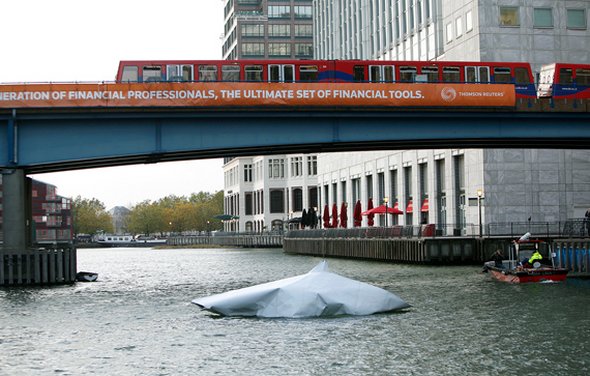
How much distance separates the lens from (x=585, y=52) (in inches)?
3460

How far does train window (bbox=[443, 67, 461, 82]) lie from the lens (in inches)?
2517

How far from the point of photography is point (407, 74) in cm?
6294

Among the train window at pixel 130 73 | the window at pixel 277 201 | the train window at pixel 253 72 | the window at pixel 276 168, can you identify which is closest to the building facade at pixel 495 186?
the train window at pixel 253 72

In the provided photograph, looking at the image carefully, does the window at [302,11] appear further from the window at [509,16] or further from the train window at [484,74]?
the train window at [484,74]

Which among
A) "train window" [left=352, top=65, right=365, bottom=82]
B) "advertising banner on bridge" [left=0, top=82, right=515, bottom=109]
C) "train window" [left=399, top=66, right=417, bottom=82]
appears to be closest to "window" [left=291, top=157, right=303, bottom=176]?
"train window" [left=399, top=66, right=417, bottom=82]

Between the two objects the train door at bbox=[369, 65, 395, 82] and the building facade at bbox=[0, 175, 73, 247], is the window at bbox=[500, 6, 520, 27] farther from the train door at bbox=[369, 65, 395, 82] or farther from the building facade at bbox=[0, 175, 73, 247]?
the building facade at bbox=[0, 175, 73, 247]

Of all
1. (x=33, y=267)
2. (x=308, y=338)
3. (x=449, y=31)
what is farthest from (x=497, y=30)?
(x=308, y=338)

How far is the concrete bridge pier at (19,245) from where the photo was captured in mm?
54188

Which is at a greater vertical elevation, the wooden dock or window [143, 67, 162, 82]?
window [143, 67, 162, 82]

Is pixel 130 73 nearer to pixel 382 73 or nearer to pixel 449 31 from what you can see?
pixel 382 73

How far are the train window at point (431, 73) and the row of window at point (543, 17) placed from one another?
82.3 ft

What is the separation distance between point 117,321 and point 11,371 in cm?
1108

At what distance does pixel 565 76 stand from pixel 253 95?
2359cm

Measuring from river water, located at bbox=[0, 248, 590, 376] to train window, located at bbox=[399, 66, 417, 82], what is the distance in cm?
1861
